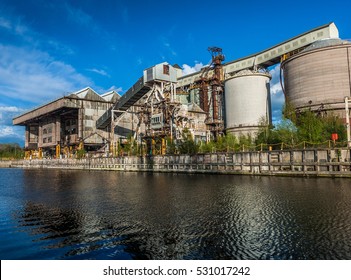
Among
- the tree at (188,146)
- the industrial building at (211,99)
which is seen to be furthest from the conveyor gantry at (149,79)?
the tree at (188,146)

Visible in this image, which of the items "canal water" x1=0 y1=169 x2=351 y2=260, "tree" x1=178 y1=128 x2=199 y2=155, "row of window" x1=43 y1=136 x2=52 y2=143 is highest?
"row of window" x1=43 y1=136 x2=52 y2=143

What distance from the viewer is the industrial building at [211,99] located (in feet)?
160

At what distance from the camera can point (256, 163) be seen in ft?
120

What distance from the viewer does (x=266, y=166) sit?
35.6 m

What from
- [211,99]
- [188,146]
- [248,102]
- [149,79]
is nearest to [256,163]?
[188,146]

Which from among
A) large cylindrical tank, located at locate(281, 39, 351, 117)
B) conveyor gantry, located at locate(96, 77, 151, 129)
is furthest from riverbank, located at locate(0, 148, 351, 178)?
large cylindrical tank, located at locate(281, 39, 351, 117)

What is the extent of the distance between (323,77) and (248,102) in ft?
54.0

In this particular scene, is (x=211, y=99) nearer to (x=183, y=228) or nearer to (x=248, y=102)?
(x=248, y=102)

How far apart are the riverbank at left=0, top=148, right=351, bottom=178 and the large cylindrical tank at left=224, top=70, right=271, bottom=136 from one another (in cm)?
2130

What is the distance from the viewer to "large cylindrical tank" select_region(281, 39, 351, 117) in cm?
4734

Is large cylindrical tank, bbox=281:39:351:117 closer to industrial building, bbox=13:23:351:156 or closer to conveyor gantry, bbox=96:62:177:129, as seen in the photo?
industrial building, bbox=13:23:351:156

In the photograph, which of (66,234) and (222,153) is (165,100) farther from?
(66,234)

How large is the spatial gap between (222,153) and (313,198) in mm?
22452

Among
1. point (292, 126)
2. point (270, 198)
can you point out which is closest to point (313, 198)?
point (270, 198)
